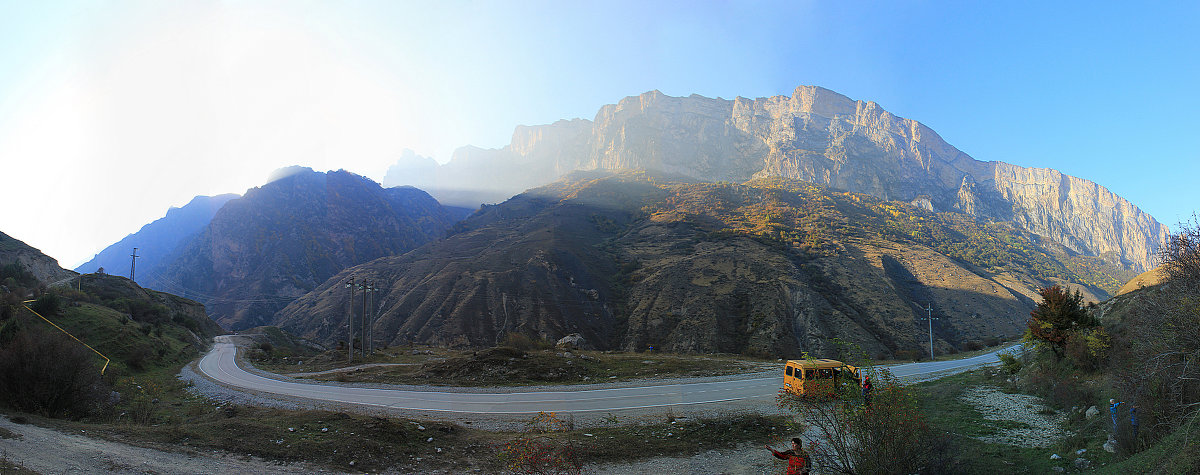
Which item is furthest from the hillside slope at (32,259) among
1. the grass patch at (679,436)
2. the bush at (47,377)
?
the grass patch at (679,436)

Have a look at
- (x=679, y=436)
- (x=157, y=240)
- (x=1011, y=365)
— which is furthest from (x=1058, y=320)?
(x=157, y=240)

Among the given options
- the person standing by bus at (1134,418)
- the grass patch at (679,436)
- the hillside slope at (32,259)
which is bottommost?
the grass patch at (679,436)

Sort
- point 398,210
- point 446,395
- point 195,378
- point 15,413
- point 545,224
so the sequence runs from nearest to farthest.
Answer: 1. point 15,413
2. point 446,395
3. point 195,378
4. point 545,224
5. point 398,210

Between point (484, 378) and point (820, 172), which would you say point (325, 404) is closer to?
point (484, 378)

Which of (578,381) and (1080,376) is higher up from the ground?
(1080,376)

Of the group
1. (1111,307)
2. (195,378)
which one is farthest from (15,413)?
(1111,307)

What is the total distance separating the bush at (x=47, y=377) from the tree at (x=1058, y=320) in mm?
30311

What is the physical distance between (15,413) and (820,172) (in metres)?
204

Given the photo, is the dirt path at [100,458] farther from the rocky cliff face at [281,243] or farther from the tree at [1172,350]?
the rocky cliff face at [281,243]

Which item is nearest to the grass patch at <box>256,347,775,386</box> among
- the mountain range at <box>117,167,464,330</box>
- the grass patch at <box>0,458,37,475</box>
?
the grass patch at <box>0,458,37,475</box>

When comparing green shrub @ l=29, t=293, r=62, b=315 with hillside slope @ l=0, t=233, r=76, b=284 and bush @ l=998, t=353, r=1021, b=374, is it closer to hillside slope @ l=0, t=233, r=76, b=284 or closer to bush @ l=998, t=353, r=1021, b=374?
hillside slope @ l=0, t=233, r=76, b=284

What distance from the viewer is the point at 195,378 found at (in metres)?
26.3

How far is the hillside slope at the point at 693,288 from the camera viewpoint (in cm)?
5562

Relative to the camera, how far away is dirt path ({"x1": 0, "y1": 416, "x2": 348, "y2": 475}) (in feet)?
23.2
